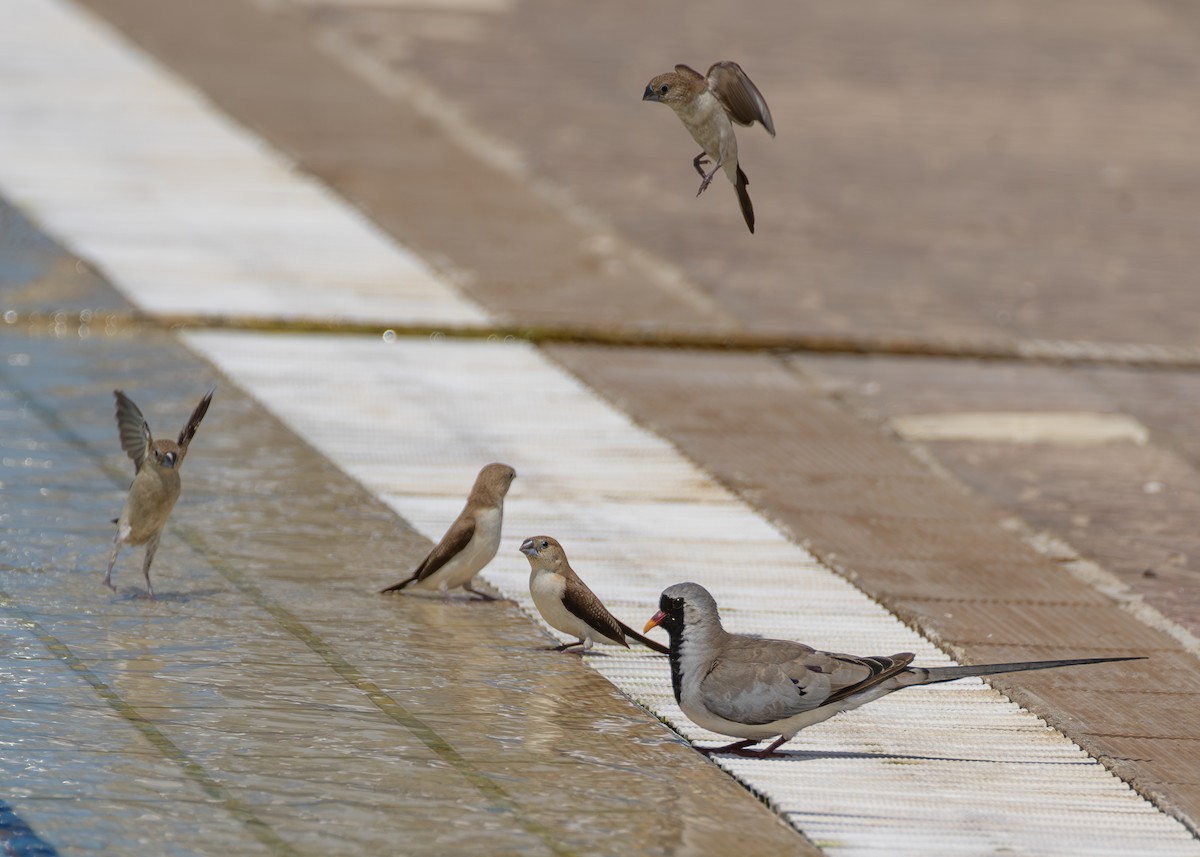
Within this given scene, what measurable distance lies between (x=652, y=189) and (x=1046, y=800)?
895cm

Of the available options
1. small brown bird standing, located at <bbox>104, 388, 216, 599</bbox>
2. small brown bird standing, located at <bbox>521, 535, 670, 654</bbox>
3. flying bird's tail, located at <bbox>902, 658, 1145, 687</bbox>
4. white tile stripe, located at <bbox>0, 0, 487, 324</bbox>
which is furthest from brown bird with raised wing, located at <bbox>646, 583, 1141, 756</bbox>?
white tile stripe, located at <bbox>0, 0, 487, 324</bbox>

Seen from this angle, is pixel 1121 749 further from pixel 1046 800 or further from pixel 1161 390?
pixel 1161 390

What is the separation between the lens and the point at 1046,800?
614 cm

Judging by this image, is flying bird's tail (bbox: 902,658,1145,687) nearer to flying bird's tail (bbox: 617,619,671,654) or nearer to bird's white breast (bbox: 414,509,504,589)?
flying bird's tail (bbox: 617,619,671,654)

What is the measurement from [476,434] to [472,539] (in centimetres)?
256

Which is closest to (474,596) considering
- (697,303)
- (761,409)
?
(761,409)

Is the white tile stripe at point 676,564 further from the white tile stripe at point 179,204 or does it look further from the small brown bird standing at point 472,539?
the white tile stripe at point 179,204

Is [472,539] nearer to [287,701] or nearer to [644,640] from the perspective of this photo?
[644,640]

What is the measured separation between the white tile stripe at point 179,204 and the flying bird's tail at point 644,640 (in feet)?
15.5

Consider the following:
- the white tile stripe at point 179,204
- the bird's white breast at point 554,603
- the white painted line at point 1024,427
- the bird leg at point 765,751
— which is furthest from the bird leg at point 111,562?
the white painted line at point 1024,427

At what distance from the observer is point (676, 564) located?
26.9ft

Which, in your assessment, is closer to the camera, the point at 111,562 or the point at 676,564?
the point at 111,562

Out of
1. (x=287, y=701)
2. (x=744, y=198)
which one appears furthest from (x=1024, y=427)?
(x=744, y=198)

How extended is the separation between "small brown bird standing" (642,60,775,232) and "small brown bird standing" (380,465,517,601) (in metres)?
2.42
